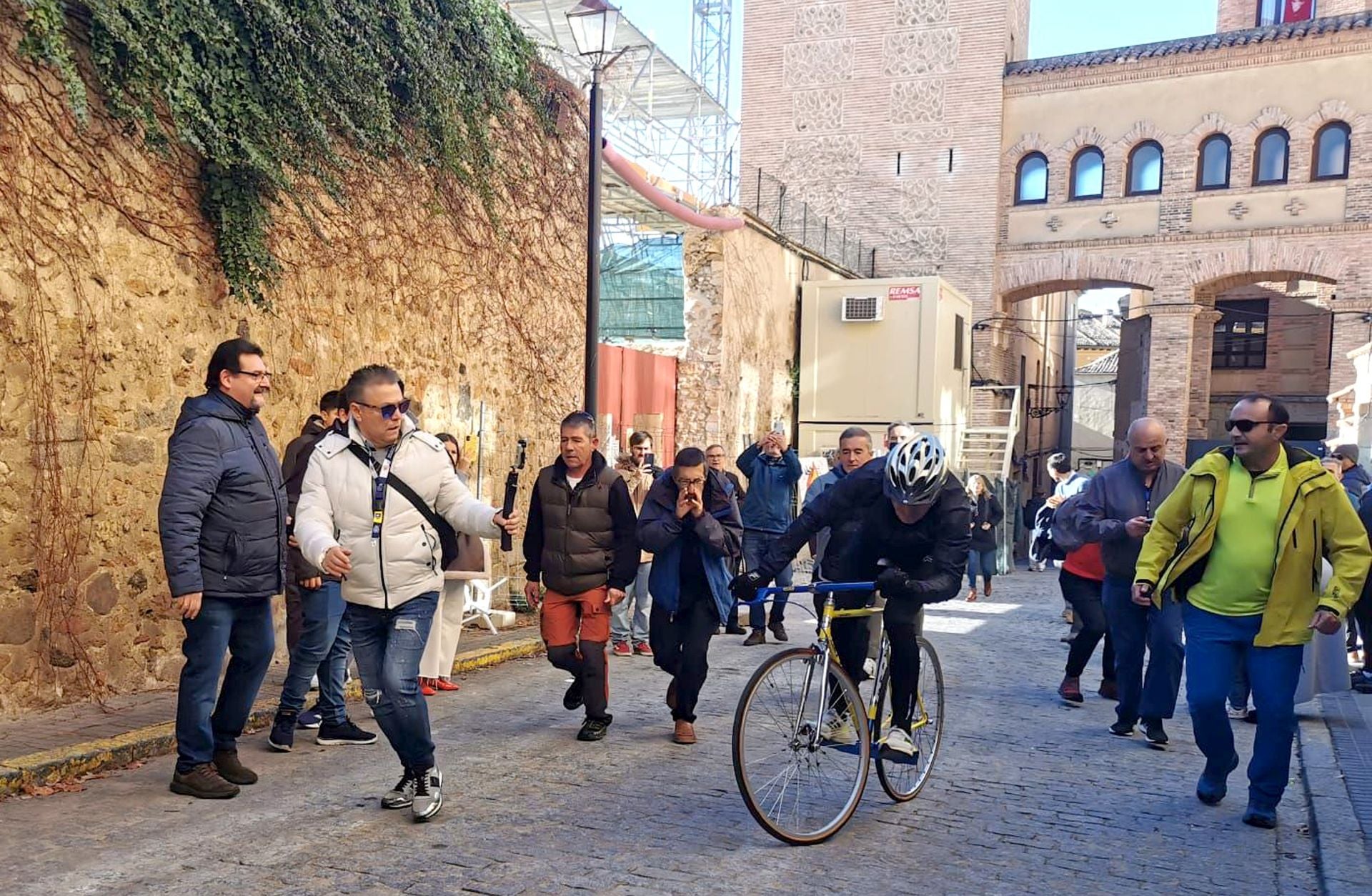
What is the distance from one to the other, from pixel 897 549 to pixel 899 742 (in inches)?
33.8

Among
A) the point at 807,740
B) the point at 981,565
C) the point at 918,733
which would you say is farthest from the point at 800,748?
the point at 981,565

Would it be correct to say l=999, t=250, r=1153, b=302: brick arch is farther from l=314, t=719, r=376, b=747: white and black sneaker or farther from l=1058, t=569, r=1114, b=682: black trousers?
l=314, t=719, r=376, b=747: white and black sneaker

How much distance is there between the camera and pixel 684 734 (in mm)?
6062

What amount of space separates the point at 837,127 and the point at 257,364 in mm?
25959

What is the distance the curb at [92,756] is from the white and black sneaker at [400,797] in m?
1.55

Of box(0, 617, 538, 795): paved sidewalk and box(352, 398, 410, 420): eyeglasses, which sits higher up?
box(352, 398, 410, 420): eyeglasses

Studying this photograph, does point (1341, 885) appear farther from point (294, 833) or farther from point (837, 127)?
point (837, 127)

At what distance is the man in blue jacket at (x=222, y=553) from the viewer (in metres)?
4.57

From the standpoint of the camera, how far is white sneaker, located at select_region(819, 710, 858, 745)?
4.55 m

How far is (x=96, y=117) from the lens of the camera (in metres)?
6.34

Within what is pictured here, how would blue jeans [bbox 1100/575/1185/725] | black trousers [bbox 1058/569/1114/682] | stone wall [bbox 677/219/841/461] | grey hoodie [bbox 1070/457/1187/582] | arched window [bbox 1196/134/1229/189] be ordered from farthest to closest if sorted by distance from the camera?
1. arched window [bbox 1196/134/1229/189]
2. stone wall [bbox 677/219/841/461]
3. black trousers [bbox 1058/569/1114/682]
4. grey hoodie [bbox 1070/457/1187/582]
5. blue jeans [bbox 1100/575/1185/725]

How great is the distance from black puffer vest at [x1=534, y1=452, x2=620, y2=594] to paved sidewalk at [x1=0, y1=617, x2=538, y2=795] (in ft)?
6.31

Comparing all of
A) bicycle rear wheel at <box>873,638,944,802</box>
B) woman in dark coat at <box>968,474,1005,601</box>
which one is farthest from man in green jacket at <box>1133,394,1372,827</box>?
woman in dark coat at <box>968,474,1005,601</box>

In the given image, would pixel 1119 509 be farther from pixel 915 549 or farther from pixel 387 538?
pixel 387 538
